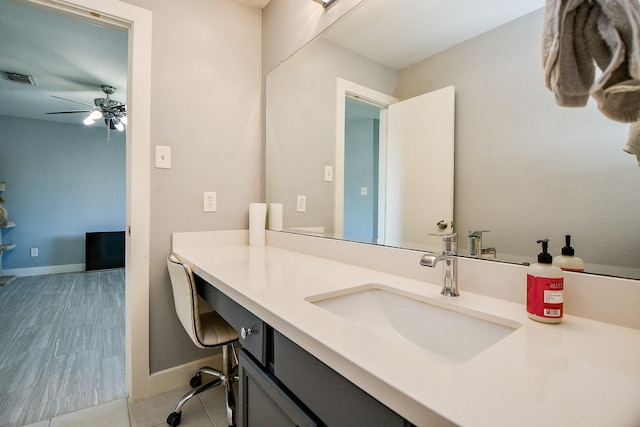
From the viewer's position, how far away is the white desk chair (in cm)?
118

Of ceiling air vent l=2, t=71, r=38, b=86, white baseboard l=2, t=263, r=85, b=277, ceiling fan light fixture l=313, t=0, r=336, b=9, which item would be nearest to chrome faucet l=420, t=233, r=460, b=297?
ceiling fan light fixture l=313, t=0, r=336, b=9

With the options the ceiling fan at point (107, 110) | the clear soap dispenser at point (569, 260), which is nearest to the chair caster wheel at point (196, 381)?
the clear soap dispenser at point (569, 260)

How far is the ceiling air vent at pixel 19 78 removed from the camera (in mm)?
2840

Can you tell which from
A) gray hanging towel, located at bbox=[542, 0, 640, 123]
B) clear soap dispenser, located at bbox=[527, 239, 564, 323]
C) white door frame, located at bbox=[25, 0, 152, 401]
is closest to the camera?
gray hanging towel, located at bbox=[542, 0, 640, 123]

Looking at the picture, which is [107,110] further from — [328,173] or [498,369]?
[498,369]

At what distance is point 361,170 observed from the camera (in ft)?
4.44

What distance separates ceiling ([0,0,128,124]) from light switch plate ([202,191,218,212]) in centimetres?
98

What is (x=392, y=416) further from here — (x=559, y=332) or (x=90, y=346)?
(x=90, y=346)

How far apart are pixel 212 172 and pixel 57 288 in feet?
11.2

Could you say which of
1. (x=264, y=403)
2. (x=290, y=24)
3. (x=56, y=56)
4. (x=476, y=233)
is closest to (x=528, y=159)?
(x=476, y=233)

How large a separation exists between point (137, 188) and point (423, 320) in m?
1.44

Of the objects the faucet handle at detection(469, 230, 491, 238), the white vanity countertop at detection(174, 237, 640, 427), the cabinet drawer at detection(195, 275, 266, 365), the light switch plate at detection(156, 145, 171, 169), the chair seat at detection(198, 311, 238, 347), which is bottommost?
the chair seat at detection(198, 311, 238, 347)

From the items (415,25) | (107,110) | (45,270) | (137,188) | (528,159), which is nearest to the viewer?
(528,159)

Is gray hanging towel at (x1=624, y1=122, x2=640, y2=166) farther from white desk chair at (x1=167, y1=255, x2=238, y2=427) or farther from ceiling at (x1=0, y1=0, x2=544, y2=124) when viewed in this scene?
white desk chair at (x1=167, y1=255, x2=238, y2=427)
